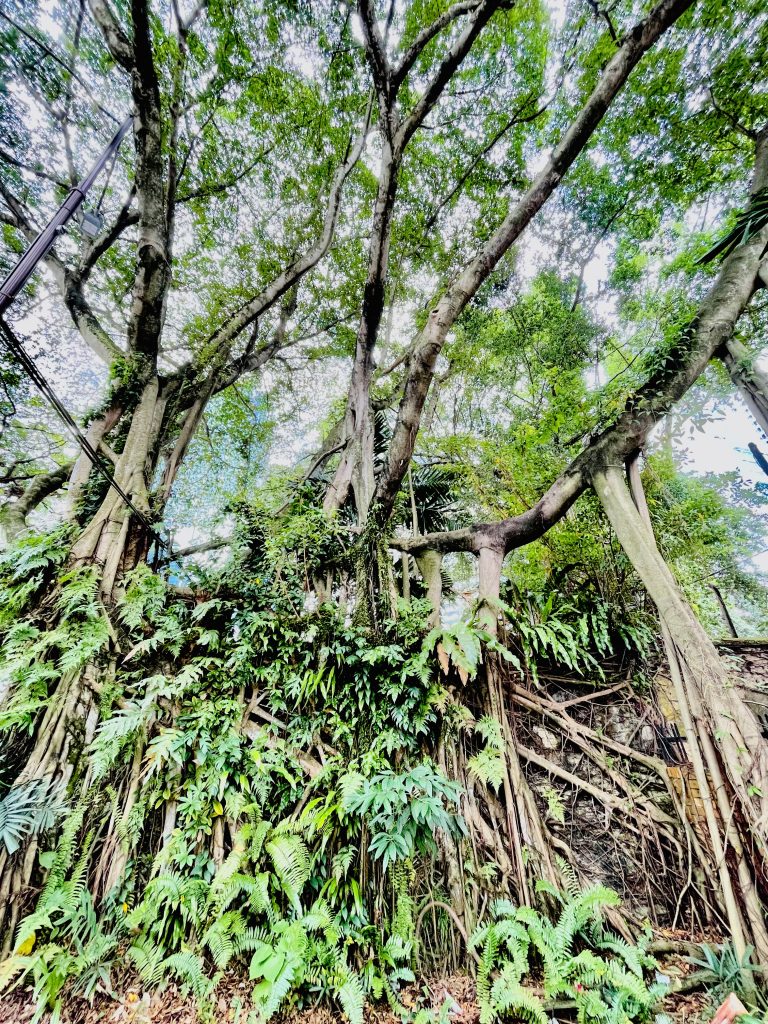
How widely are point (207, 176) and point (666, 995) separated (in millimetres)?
9917

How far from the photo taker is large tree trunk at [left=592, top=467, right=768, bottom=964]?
2334 millimetres

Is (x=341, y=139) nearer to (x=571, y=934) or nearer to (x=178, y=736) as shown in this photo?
(x=178, y=736)

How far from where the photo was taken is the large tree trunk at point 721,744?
2.33 metres

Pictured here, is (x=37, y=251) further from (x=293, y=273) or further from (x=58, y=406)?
(x=293, y=273)

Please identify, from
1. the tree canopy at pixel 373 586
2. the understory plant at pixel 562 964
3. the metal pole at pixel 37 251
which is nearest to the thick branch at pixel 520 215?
the tree canopy at pixel 373 586

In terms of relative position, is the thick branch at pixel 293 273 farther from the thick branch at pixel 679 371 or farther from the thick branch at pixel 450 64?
the thick branch at pixel 679 371

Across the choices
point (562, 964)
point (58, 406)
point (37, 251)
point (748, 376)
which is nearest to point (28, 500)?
point (58, 406)

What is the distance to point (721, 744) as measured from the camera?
2545mm

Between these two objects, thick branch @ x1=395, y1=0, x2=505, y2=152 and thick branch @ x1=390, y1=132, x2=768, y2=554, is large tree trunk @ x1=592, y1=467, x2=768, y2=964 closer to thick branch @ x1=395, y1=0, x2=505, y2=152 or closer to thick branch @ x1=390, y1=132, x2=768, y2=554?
thick branch @ x1=390, y1=132, x2=768, y2=554

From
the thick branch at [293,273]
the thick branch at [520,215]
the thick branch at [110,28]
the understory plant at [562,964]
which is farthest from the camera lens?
the thick branch at [293,273]

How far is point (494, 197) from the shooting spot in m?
6.52

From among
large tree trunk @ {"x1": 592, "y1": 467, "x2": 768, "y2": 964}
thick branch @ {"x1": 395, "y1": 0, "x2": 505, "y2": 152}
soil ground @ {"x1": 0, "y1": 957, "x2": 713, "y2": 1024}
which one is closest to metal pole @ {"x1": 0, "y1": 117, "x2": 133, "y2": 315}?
thick branch @ {"x1": 395, "y1": 0, "x2": 505, "y2": 152}

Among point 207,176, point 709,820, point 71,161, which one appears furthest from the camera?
point 207,176

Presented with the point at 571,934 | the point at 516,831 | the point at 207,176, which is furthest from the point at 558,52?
the point at 571,934
